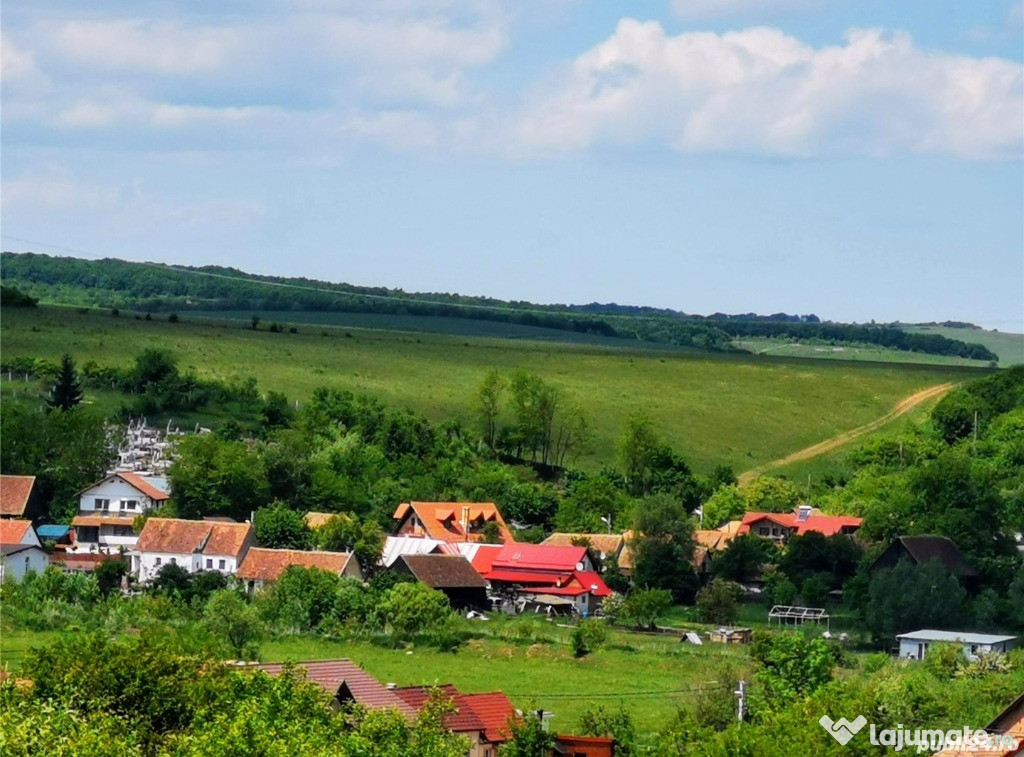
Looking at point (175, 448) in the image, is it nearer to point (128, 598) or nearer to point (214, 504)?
point (214, 504)

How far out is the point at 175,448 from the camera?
85875 millimetres

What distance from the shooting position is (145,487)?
7944 cm

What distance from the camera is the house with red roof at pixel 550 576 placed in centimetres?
7025

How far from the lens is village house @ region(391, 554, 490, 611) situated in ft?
224

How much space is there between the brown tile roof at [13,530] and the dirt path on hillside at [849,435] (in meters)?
38.8

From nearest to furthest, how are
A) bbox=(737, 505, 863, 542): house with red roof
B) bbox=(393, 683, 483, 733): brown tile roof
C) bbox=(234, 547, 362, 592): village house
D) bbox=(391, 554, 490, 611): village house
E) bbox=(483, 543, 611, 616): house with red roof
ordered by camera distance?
bbox=(393, 683, 483, 733): brown tile roof, bbox=(234, 547, 362, 592): village house, bbox=(391, 554, 490, 611): village house, bbox=(483, 543, 611, 616): house with red roof, bbox=(737, 505, 863, 542): house with red roof

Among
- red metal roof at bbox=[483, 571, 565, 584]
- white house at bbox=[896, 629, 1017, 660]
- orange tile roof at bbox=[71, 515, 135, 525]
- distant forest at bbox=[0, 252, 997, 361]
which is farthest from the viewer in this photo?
distant forest at bbox=[0, 252, 997, 361]

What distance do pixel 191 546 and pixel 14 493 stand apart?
9.77m

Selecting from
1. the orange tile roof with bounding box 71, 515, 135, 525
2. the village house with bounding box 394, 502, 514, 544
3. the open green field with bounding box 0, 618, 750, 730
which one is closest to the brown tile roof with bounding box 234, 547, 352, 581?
the orange tile roof with bounding box 71, 515, 135, 525

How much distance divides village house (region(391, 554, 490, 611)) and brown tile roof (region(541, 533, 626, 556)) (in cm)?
730

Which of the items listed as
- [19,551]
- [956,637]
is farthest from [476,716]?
[19,551]

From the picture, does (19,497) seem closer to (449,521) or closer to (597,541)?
(449,521)

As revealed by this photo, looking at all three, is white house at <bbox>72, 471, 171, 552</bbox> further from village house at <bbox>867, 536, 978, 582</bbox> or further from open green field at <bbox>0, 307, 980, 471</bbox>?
village house at <bbox>867, 536, 978, 582</bbox>

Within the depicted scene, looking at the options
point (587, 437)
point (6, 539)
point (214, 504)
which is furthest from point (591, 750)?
point (587, 437)
